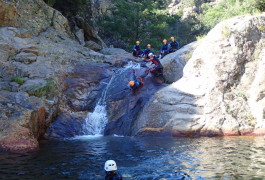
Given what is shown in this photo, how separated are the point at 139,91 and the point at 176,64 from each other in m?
3.56

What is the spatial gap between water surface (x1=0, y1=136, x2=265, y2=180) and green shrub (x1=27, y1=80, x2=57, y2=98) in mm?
2888

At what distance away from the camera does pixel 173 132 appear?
13039mm

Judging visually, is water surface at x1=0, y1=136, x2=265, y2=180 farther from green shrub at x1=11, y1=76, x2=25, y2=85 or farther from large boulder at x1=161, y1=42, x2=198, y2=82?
large boulder at x1=161, y1=42, x2=198, y2=82

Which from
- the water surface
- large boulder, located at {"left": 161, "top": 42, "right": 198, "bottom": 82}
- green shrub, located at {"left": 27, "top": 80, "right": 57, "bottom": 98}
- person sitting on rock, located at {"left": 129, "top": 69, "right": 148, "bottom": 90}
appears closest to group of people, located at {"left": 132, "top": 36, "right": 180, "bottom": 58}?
large boulder, located at {"left": 161, "top": 42, "right": 198, "bottom": 82}

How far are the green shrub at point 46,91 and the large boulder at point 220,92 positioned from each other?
4.36 metres

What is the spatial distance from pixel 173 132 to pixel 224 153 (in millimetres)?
3927

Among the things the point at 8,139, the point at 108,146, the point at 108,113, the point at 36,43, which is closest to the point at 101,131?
the point at 108,113

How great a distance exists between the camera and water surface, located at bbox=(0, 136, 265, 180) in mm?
7400

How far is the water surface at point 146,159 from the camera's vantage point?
740 cm

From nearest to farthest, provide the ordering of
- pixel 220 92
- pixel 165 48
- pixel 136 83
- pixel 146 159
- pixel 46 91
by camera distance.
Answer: pixel 146 159
pixel 220 92
pixel 46 91
pixel 136 83
pixel 165 48

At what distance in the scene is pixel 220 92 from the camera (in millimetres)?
14156

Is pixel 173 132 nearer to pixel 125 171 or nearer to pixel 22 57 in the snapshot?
→ pixel 125 171

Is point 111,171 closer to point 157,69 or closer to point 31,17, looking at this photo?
point 157,69

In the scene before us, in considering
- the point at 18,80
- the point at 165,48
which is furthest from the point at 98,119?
the point at 165,48
